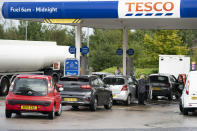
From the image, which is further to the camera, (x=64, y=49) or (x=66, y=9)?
(x=64, y=49)

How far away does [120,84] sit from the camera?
1038 inches

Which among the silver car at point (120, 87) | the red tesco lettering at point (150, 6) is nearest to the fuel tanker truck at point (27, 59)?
the silver car at point (120, 87)

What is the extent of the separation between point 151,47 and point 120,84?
42132 millimetres

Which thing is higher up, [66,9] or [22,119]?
[66,9]


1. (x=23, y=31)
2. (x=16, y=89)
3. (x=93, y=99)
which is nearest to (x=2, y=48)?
(x=93, y=99)

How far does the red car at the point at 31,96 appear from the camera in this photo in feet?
57.4

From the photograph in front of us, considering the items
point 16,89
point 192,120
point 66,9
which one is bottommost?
point 192,120

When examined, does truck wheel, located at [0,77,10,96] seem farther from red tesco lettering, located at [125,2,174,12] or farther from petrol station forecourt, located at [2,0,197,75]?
red tesco lettering, located at [125,2,174,12]

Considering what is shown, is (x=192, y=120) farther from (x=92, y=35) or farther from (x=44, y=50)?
(x=92, y=35)

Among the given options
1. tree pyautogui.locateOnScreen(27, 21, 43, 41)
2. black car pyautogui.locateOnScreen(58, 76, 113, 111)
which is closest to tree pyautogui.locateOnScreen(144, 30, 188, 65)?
tree pyautogui.locateOnScreen(27, 21, 43, 41)

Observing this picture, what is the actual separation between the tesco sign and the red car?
11.3 metres

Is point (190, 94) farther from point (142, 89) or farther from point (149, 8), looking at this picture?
point (149, 8)

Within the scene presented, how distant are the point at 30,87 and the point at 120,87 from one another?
Answer: 9.19 meters

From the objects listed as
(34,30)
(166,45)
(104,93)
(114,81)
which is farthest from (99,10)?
(34,30)
